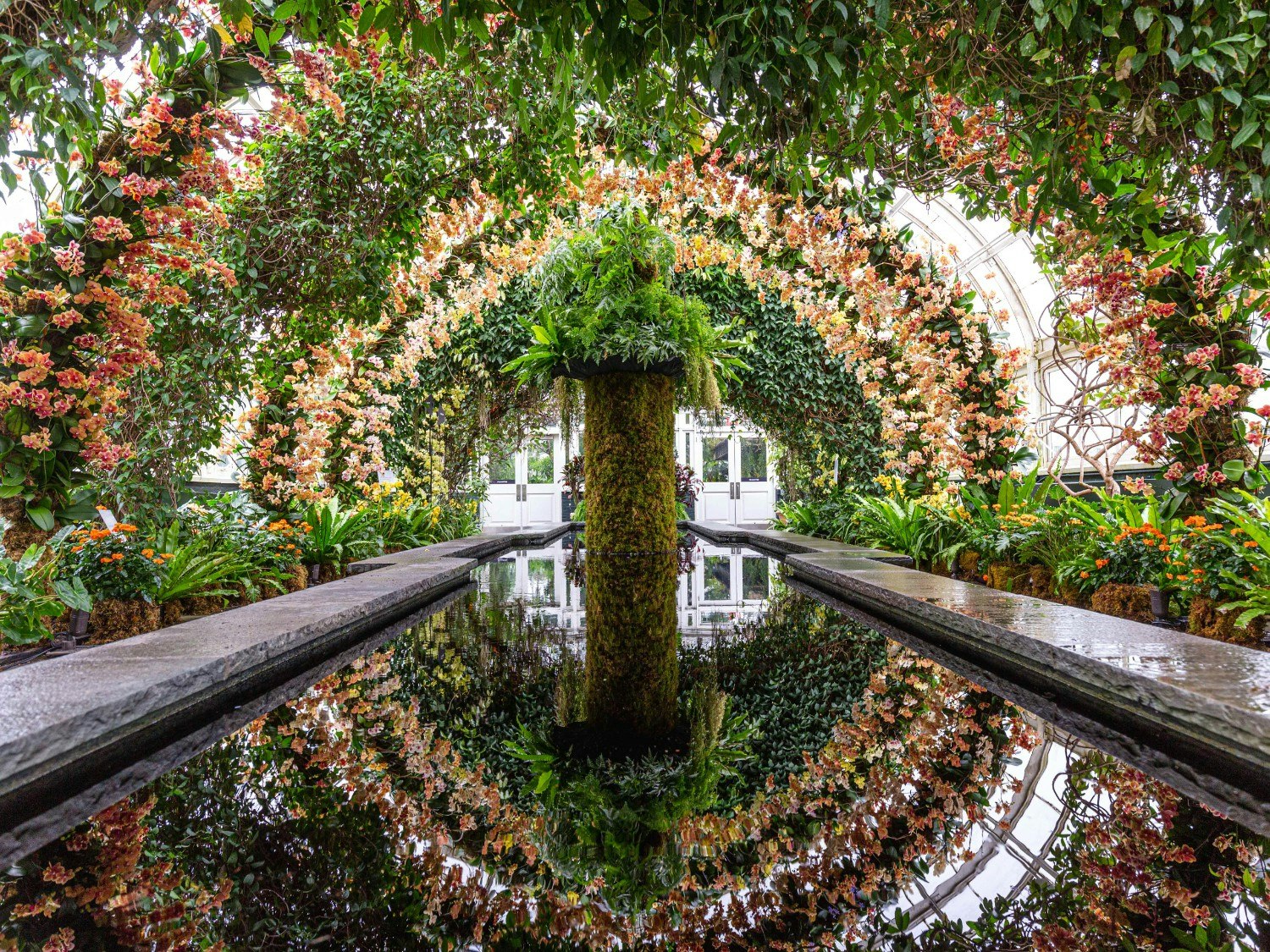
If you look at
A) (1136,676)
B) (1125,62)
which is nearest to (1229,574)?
(1136,676)

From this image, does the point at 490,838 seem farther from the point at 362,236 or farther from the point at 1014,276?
the point at 1014,276

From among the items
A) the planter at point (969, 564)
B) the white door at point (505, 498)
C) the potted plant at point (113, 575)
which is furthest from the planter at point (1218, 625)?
the white door at point (505, 498)

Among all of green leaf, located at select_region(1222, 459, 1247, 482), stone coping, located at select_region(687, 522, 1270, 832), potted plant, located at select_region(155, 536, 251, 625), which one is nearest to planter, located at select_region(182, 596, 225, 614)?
potted plant, located at select_region(155, 536, 251, 625)

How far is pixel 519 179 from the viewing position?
444 centimetres

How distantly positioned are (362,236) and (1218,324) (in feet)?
15.6

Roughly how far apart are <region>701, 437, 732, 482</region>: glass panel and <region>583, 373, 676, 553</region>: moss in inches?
480

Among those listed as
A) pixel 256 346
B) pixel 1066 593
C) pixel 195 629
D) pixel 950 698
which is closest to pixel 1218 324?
pixel 1066 593

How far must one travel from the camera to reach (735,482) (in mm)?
18125

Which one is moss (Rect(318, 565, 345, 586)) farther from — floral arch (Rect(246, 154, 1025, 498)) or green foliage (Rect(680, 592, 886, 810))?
green foliage (Rect(680, 592, 886, 810))

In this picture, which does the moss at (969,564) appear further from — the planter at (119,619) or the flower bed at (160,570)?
the planter at (119,619)

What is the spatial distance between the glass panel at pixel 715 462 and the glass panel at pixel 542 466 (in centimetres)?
385

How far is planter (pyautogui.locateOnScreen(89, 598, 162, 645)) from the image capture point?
120 inches

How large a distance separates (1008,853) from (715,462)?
1698 centimetres

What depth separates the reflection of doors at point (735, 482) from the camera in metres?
18.0
